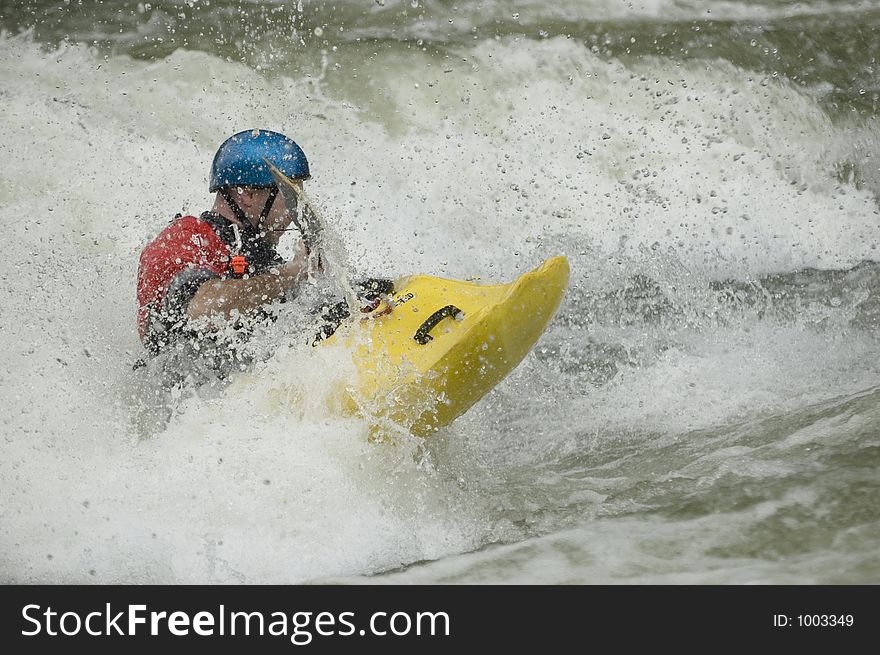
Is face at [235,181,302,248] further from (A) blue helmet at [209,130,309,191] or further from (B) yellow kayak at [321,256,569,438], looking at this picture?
(B) yellow kayak at [321,256,569,438]

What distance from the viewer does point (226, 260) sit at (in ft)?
12.5

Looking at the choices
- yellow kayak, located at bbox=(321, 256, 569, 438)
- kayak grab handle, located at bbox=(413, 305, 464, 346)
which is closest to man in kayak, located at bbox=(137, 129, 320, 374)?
yellow kayak, located at bbox=(321, 256, 569, 438)

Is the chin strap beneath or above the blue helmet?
beneath

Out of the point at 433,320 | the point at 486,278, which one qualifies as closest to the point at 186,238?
the point at 433,320

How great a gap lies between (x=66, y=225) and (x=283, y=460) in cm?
413

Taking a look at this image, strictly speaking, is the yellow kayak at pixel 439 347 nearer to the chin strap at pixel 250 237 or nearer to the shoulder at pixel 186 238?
the chin strap at pixel 250 237

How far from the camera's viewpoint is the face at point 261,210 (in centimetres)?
395

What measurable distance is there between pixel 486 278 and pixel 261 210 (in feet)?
10.5

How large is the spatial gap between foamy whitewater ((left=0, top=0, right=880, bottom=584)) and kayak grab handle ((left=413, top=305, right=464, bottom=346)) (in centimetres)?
38

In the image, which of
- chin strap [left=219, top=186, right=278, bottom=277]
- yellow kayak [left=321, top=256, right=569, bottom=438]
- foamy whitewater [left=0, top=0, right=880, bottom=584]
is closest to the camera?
foamy whitewater [left=0, top=0, right=880, bottom=584]

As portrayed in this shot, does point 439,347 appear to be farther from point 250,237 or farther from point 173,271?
point 173,271

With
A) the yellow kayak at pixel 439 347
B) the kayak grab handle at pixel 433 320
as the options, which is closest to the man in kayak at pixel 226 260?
the yellow kayak at pixel 439 347

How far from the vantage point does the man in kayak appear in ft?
12.1

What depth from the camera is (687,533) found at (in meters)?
3.27
